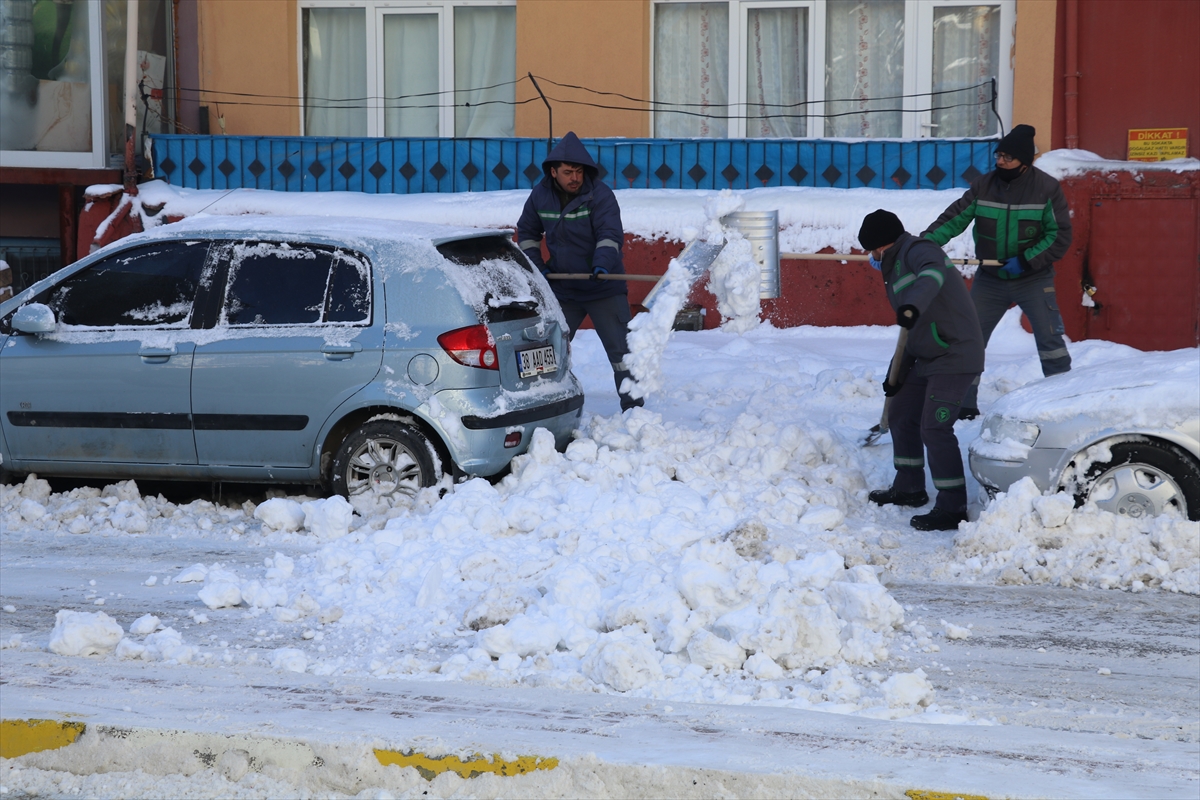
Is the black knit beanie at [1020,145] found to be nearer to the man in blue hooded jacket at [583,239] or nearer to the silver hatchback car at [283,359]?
the man in blue hooded jacket at [583,239]

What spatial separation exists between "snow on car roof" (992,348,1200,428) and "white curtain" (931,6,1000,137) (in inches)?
248

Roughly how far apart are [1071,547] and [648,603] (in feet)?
7.45

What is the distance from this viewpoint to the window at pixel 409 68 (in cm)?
1345

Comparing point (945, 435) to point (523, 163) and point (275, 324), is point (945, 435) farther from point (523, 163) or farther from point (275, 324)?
point (523, 163)

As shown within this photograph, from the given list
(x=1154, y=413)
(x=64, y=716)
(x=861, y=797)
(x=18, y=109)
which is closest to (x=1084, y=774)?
(x=861, y=797)

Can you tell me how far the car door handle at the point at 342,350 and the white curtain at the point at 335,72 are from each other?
7.37 meters

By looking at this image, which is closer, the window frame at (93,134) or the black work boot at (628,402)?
the black work boot at (628,402)

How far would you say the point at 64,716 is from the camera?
4.27 meters

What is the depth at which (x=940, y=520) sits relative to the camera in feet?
22.4

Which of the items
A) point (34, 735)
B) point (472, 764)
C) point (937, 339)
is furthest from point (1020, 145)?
point (34, 735)

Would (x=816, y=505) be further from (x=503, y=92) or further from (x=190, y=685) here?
(x=503, y=92)

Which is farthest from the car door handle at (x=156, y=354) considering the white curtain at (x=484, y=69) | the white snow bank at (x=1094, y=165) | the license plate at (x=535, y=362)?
the white snow bank at (x=1094, y=165)

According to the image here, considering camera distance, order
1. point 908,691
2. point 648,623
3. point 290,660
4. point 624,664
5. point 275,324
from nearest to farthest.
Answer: point 908,691, point 624,664, point 290,660, point 648,623, point 275,324

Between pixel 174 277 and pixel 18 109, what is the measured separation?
6.77 meters
